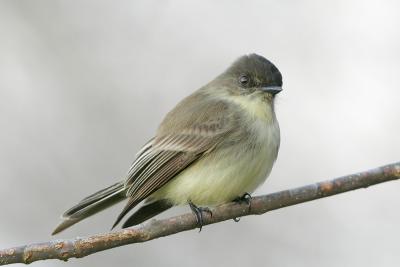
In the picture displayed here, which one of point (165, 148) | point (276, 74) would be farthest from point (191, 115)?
point (276, 74)

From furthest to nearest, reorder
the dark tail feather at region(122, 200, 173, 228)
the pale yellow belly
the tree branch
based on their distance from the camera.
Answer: the dark tail feather at region(122, 200, 173, 228), the pale yellow belly, the tree branch

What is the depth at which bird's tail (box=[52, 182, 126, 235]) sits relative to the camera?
443 cm

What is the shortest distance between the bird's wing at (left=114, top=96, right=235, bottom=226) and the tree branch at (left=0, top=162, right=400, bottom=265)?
77 centimetres

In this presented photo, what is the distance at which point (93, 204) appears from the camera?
15.0 feet

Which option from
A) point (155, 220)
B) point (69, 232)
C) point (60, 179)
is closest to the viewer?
point (155, 220)

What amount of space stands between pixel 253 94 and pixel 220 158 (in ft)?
1.82

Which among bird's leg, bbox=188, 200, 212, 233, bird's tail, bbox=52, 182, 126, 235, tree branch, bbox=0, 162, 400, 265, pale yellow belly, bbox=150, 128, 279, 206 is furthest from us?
bird's tail, bbox=52, 182, 126, 235

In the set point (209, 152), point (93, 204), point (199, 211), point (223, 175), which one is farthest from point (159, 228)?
point (93, 204)

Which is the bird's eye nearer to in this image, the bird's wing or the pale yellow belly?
the bird's wing

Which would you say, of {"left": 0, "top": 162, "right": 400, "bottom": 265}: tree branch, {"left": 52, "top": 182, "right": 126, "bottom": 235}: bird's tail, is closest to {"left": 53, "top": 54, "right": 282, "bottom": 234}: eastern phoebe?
{"left": 52, "top": 182, "right": 126, "bottom": 235}: bird's tail

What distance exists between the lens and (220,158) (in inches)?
173

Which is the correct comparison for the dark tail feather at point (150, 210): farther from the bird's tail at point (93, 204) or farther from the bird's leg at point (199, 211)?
the bird's leg at point (199, 211)

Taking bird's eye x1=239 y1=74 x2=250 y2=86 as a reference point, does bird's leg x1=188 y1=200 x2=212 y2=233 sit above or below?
below

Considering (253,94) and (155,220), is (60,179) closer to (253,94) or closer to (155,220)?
(253,94)
